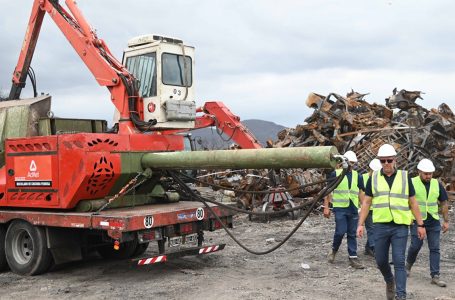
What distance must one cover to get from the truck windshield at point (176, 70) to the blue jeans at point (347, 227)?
3.51m

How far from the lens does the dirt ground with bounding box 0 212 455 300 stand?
750cm

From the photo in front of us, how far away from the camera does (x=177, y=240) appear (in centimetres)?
851

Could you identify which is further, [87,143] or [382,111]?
[382,111]

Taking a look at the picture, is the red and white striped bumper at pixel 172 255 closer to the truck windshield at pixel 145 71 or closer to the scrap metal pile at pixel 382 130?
the truck windshield at pixel 145 71

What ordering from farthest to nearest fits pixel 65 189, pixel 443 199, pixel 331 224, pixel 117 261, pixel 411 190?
pixel 331 224 → pixel 117 261 → pixel 65 189 → pixel 443 199 → pixel 411 190

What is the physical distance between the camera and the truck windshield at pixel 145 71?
32.2 ft

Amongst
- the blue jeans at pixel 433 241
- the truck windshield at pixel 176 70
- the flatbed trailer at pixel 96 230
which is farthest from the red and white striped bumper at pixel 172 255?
the blue jeans at pixel 433 241

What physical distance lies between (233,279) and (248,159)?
1939mm

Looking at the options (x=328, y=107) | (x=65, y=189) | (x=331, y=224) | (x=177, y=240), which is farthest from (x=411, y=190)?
(x=328, y=107)

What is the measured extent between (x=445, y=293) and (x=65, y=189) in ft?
18.1

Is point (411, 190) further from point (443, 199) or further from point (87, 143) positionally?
point (87, 143)

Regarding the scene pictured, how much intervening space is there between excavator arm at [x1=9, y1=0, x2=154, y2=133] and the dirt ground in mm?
2450

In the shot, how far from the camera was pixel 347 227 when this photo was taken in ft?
30.6

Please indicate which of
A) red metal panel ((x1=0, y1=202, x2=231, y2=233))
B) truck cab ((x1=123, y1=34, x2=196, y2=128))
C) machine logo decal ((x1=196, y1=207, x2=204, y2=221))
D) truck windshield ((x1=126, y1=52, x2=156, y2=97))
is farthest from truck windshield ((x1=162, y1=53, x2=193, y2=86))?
machine logo decal ((x1=196, y1=207, x2=204, y2=221))
